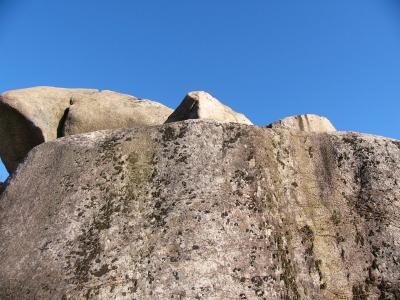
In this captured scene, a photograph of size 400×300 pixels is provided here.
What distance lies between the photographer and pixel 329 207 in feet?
29.5

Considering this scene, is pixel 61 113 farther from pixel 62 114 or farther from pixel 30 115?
pixel 30 115

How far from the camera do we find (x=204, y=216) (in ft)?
26.6

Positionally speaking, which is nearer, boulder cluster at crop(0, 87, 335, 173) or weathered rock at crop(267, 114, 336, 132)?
weathered rock at crop(267, 114, 336, 132)

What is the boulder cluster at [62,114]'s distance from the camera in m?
15.1

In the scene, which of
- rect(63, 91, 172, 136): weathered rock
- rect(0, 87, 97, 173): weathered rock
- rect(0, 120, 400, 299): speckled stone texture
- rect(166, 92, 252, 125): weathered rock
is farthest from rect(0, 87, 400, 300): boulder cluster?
rect(0, 87, 97, 173): weathered rock

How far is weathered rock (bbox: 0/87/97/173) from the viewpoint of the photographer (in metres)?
15.6

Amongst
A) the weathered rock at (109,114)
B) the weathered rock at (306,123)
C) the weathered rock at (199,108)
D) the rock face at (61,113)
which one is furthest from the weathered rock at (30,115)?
the weathered rock at (306,123)

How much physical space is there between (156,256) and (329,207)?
12.3 feet

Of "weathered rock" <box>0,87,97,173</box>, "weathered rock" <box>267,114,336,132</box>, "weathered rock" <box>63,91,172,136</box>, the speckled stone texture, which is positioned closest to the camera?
the speckled stone texture

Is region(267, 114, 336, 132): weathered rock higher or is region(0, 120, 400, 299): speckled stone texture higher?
region(267, 114, 336, 132): weathered rock

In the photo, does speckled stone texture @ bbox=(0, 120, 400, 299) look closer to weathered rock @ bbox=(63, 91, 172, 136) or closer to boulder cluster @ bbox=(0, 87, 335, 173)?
boulder cluster @ bbox=(0, 87, 335, 173)

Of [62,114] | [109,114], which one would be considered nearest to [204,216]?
[109,114]

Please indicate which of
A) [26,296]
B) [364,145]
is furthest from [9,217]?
[364,145]

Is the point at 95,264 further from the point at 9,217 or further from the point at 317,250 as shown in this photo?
the point at 317,250
